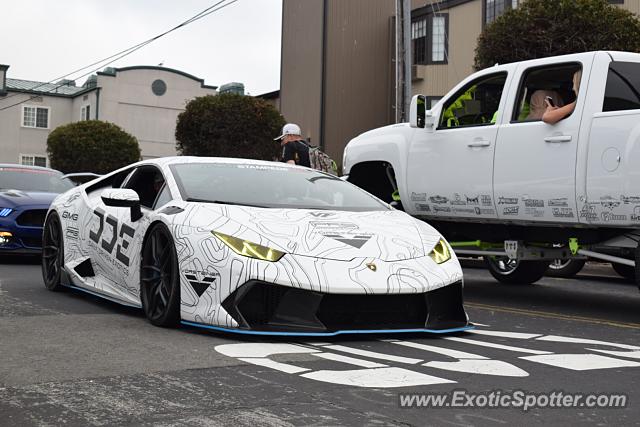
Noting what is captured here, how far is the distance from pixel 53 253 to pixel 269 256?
3671 mm

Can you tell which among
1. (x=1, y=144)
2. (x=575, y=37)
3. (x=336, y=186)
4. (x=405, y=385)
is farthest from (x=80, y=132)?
(x=405, y=385)

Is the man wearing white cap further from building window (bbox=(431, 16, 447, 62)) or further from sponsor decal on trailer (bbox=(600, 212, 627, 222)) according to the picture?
building window (bbox=(431, 16, 447, 62))

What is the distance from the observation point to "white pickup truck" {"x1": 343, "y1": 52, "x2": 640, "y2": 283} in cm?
704

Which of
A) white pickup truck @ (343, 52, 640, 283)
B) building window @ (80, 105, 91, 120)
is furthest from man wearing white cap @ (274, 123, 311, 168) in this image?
building window @ (80, 105, 91, 120)

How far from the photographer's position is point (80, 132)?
46219 millimetres

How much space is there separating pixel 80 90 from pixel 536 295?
52071mm

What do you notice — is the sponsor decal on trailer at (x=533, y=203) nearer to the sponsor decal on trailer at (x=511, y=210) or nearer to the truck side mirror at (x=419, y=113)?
the sponsor decal on trailer at (x=511, y=210)

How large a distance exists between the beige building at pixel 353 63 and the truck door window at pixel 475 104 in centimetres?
2336

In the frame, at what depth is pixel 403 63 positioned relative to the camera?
16906mm

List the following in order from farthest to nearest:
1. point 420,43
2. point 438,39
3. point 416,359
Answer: point 420,43
point 438,39
point 416,359

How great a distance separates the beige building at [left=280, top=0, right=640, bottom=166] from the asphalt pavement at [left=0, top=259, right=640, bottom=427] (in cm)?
2621

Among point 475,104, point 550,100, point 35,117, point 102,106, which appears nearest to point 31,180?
point 475,104

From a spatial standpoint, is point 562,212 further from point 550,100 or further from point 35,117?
point 35,117

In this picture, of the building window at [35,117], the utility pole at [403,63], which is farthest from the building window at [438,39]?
the building window at [35,117]
